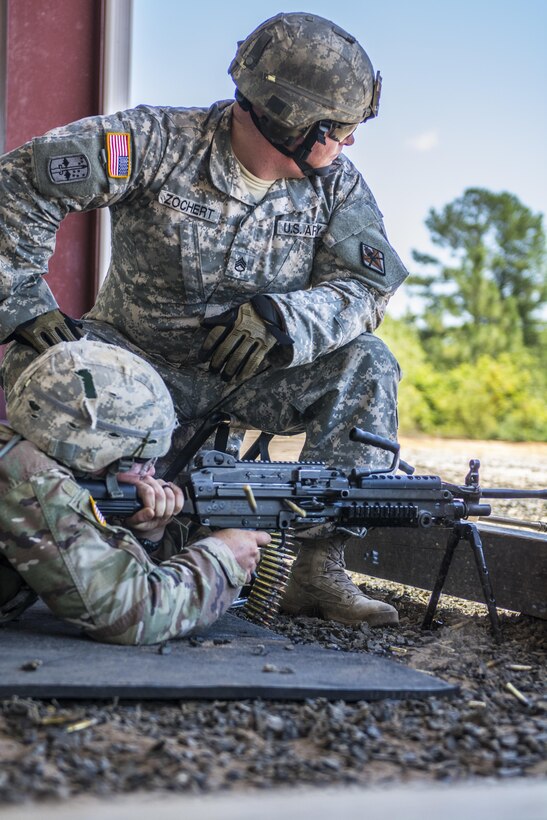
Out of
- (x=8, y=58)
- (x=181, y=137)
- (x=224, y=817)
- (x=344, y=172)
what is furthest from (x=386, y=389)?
(x=8, y=58)

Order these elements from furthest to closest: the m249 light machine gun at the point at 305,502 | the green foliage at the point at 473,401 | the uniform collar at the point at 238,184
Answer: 1. the green foliage at the point at 473,401
2. the uniform collar at the point at 238,184
3. the m249 light machine gun at the point at 305,502

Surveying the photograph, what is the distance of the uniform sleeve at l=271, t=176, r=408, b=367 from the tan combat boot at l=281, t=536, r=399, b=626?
2.37 feet

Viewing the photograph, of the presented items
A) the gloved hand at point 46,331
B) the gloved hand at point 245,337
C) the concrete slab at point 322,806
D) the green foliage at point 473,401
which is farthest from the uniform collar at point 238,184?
the green foliage at point 473,401

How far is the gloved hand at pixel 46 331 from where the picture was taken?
A: 12.2 ft

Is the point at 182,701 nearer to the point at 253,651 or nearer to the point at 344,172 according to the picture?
the point at 253,651

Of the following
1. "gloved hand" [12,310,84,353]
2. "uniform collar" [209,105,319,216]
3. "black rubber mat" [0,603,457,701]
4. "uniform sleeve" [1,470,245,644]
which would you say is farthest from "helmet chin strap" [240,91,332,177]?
"black rubber mat" [0,603,457,701]

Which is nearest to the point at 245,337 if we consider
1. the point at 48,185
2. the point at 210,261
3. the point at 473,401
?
the point at 210,261

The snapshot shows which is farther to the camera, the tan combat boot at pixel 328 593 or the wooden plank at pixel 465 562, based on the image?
the wooden plank at pixel 465 562

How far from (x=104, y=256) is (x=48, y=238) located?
216 centimetres

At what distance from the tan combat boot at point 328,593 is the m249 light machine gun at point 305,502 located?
0.15 m

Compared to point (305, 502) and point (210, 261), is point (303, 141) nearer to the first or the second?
point (210, 261)

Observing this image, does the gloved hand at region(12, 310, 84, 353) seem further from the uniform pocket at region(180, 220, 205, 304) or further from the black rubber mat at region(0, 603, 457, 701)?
the black rubber mat at region(0, 603, 457, 701)

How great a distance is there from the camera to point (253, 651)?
2936mm

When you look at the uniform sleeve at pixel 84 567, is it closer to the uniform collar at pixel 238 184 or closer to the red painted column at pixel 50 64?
the uniform collar at pixel 238 184
